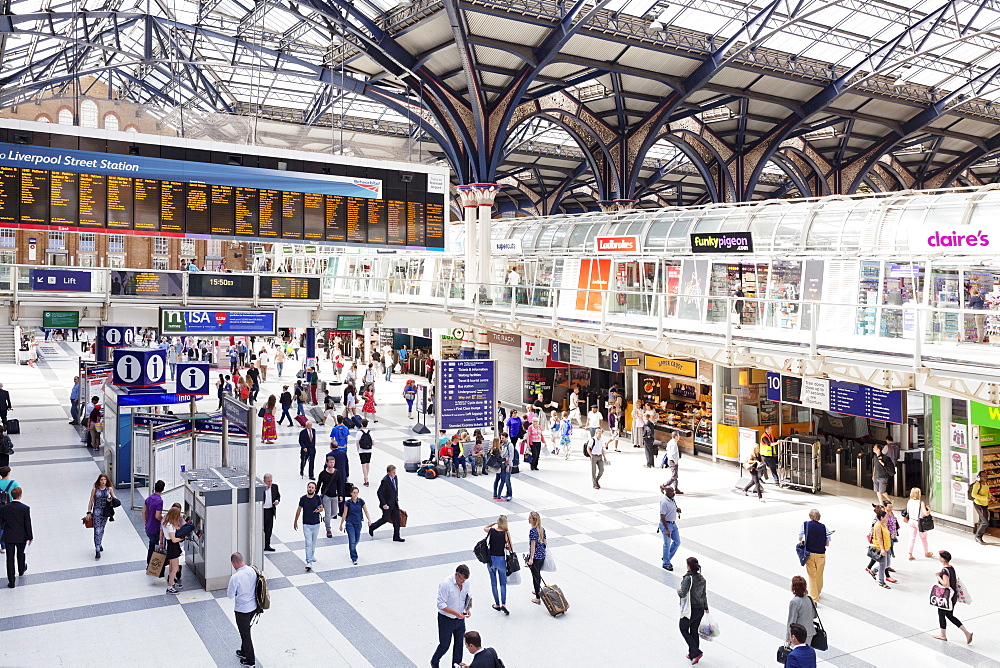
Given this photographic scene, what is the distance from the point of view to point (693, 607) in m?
9.63

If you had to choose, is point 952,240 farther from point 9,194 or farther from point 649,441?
point 9,194

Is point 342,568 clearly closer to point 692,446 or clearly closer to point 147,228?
point 147,228

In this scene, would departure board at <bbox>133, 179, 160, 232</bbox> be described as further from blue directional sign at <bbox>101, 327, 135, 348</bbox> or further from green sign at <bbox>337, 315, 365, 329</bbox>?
green sign at <bbox>337, 315, 365, 329</bbox>

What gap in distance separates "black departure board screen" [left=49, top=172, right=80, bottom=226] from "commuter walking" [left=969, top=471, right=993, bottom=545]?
2096cm

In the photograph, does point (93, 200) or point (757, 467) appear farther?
point (93, 200)

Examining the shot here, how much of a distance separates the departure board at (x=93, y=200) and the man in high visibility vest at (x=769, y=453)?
1737cm

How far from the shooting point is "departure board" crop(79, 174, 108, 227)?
20.0m

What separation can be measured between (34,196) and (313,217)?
6.77 metres

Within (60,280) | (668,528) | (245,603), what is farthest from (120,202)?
(668,528)

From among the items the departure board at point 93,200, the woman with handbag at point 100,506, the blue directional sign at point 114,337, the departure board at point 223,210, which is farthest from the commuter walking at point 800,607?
the blue directional sign at point 114,337

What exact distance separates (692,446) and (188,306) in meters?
15.1

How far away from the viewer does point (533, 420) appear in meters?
21.8

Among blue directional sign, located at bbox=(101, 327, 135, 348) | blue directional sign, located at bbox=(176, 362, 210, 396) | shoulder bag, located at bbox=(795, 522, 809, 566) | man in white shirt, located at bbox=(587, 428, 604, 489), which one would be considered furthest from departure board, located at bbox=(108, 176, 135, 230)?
shoulder bag, located at bbox=(795, 522, 809, 566)

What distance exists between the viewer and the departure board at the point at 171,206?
20766 mm
